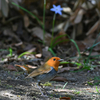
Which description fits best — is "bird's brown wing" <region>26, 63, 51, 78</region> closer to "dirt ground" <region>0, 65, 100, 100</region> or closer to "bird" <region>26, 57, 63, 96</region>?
"bird" <region>26, 57, 63, 96</region>

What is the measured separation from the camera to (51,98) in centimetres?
276

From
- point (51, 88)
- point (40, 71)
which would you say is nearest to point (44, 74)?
point (40, 71)

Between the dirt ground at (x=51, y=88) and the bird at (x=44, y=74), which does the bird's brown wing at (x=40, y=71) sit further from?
the dirt ground at (x=51, y=88)

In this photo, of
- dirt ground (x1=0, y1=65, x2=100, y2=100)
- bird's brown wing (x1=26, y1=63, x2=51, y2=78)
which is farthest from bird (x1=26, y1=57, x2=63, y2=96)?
dirt ground (x1=0, y1=65, x2=100, y2=100)

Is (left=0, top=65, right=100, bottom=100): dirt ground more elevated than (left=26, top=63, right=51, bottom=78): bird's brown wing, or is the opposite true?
(left=26, top=63, right=51, bottom=78): bird's brown wing

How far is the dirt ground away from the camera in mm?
2721

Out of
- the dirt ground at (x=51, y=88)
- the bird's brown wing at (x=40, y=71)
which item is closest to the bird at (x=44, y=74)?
the bird's brown wing at (x=40, y=71)

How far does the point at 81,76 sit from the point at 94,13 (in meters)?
2.92

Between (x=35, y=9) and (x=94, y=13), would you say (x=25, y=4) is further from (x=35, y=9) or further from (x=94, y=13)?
(x=94, y=13)

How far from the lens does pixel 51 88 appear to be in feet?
10.7

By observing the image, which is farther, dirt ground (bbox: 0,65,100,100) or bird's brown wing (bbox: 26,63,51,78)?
bird's brown wing (bbox: 26,63,51,78)

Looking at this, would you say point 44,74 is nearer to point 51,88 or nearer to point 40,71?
point 40,71

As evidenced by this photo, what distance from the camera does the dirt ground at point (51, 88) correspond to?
2721 millimetres

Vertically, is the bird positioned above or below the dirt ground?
above
